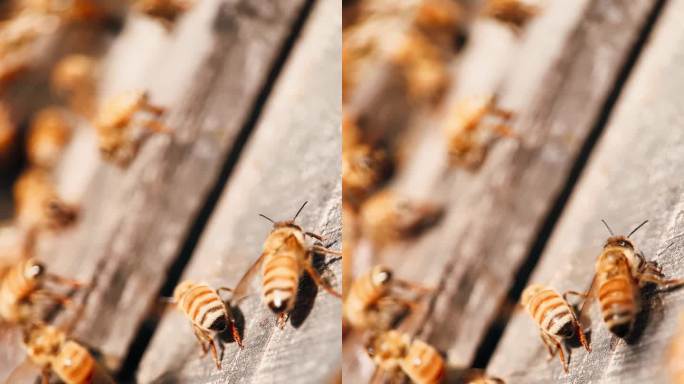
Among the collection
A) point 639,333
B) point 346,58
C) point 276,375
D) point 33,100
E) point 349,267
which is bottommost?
point 276,375

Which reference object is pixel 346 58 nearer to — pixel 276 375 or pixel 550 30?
pixel 550 30

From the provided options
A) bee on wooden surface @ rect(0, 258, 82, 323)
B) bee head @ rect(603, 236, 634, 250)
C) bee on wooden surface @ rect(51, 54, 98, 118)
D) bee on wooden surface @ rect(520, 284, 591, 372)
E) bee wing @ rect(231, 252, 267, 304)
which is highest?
bee on wooden surface @ rect(51, 54, 98, 118)

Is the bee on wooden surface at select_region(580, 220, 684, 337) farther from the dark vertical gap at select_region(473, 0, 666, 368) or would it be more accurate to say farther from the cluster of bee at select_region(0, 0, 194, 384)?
the cluster of bee at select_region(0, 0, 194, 384)

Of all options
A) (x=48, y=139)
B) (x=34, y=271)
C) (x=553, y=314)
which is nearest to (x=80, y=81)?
(x=48, y=139)

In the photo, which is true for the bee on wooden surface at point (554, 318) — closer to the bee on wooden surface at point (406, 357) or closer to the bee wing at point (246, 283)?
the bee on wooden surface at point (406, 357)

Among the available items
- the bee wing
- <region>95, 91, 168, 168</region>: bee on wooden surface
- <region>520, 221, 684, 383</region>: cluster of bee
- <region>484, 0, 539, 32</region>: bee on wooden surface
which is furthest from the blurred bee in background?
<region>95, 91, 168, 168</region>: bee on wooden surface

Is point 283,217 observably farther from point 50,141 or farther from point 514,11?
point 50,141

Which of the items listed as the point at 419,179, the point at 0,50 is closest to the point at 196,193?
the point at 419,179
